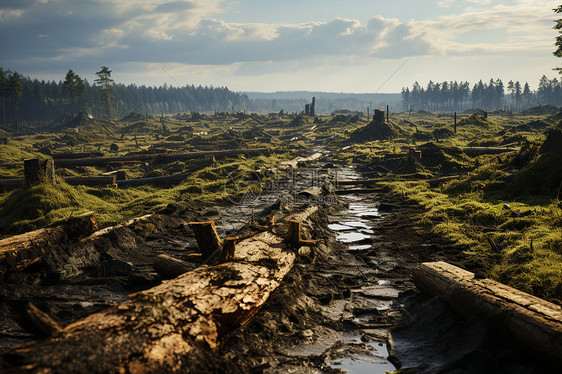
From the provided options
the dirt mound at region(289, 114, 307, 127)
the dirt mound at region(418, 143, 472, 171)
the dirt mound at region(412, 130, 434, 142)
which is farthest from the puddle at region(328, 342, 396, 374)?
the dirt mound at region(289, 114, 307, 127)

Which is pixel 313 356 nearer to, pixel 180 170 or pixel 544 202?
pixel 544 202

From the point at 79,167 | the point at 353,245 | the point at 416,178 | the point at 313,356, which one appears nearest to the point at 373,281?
the point at 353,245

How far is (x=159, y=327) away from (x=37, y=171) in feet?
35.9

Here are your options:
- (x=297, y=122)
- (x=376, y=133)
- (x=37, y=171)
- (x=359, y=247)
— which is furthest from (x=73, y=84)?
(x=359, y=247)

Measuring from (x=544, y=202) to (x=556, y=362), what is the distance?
8315mm

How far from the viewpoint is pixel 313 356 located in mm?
4891

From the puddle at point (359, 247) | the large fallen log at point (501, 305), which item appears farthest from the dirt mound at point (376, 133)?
the large fallen log at point (501, 305)

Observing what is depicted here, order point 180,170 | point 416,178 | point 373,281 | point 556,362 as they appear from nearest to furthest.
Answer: point 556,362 < point 373,281 < point 416,178 < point 180,170

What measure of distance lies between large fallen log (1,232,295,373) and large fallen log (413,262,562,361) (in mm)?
2541

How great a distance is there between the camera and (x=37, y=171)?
12.4m

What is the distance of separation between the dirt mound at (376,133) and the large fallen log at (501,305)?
1443 inches

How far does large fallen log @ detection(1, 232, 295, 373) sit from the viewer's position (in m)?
3.04

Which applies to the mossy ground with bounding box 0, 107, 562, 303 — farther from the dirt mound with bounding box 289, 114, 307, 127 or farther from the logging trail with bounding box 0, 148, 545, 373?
the dirt mound with bounding box 289, 114, 307, 127

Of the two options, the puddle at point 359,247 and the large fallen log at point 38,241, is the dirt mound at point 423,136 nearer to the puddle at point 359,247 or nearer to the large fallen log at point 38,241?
the puddle at point 359,247
